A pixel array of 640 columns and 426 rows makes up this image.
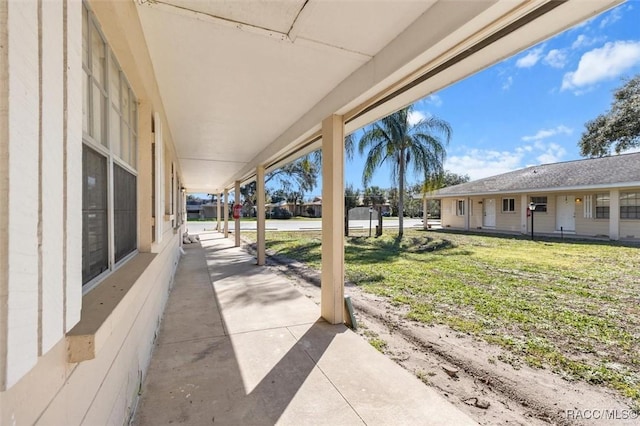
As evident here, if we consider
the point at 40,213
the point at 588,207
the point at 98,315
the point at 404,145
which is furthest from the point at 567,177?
the point at 40,213

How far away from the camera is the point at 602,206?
1450cm

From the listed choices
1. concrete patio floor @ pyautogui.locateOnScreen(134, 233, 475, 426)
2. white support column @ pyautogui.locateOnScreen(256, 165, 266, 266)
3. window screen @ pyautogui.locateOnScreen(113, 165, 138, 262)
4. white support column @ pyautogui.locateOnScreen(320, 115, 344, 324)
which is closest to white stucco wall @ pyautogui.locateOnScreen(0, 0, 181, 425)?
window screen @ pyautogui.locateOnScreen(113, 165, 138, 262)

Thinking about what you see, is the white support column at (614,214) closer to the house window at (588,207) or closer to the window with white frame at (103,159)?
the house window at (588,207)

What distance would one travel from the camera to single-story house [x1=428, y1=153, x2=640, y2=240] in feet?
43.9

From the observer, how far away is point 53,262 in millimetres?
936

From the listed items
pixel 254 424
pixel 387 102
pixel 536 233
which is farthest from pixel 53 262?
pixel 536 233

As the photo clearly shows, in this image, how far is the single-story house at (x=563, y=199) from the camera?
1338 cm

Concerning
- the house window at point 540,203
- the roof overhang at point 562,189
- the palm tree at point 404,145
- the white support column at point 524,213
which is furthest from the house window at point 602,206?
the palm tree at point 404,145

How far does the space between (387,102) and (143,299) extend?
10.5 ft

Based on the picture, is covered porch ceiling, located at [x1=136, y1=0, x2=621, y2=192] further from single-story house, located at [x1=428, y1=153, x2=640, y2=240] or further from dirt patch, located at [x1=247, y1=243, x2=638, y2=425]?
single-story house, located at [x1=428, y1=153, x2=640, y2=240]

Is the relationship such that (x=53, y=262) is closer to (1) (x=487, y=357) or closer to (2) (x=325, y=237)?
(2) (x=325, y=237)

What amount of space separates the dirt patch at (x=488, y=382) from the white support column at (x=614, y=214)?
1449cm

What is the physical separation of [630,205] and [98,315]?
19342 mm

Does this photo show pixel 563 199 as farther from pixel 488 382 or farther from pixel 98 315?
pixel 98 315
